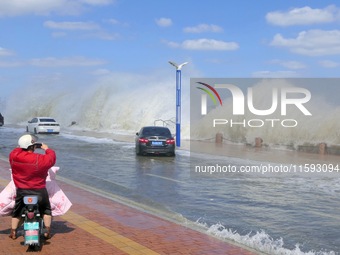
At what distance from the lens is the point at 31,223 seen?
5.50 metres

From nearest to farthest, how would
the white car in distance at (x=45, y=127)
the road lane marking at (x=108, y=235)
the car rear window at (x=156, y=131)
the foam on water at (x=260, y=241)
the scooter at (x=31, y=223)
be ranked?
the scooter at (x=31, y=223) < the road lane marking at (x=108, y=235) < the foam on water at (x=260, y=241) < the car rear window at (x=156, y=131) < the white car in distance at (x=45, y=127)

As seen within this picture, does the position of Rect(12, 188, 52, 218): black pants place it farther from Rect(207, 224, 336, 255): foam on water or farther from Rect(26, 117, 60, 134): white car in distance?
Rect(26, 117, 60, 134): white car in distance

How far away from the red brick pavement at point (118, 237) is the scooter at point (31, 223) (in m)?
0.22

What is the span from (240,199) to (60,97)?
2403 inches

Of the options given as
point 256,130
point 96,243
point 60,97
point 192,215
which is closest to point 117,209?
point 192,215

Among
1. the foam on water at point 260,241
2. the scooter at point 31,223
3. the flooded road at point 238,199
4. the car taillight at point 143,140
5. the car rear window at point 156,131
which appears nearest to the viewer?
the scooter at point 31,223

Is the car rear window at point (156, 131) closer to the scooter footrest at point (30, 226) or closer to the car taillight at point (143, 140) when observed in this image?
the car taillight at point (143, 140)

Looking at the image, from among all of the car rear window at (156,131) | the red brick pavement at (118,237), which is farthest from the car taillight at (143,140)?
the red brick pavement at (118,237)

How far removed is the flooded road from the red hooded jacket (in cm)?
282

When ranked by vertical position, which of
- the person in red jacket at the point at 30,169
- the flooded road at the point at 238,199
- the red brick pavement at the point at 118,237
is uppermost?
the person in red jacket at the point at 30,169

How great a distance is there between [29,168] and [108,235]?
163cm

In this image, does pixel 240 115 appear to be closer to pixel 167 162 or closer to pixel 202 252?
pixel 167 162

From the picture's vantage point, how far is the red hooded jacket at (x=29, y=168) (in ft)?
18.1

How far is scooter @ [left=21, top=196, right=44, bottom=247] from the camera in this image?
5449 mm
